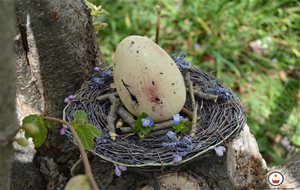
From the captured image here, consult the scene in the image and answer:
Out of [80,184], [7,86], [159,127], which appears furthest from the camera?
[159,127]

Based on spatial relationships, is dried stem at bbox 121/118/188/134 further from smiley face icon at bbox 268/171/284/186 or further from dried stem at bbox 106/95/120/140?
smiley face icon at bbox 268/171/284/186

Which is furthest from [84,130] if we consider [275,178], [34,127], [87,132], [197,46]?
[197,46]

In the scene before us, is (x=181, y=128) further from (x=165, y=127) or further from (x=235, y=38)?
(x=235, y=38)

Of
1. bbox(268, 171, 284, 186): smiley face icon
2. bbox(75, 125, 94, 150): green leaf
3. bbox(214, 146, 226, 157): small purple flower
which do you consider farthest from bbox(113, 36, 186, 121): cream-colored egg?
bbox(268, 171, 284, 186): smiley face icon

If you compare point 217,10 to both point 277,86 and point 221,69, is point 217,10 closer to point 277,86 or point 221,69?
point 221,69

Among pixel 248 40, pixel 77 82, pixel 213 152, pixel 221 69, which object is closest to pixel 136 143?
pixel 213 152

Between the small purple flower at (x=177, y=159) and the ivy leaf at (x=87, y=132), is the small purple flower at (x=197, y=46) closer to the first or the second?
the small purple flower at (x=177, y=159)
